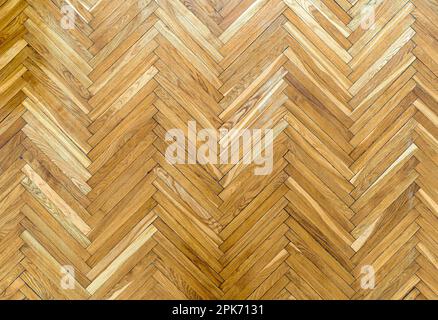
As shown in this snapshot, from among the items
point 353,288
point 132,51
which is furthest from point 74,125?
point 353,288

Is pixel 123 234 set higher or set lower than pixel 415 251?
higher

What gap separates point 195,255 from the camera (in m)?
1.71

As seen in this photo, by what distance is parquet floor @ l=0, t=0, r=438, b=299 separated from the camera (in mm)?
1700

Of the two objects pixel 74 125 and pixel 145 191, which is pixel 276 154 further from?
pixel 74 125

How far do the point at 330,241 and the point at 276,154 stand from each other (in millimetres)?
391
